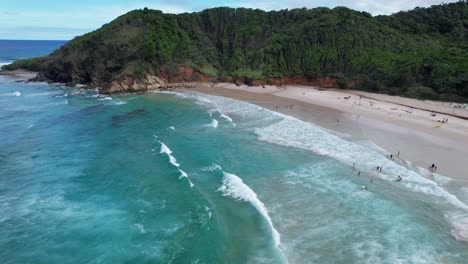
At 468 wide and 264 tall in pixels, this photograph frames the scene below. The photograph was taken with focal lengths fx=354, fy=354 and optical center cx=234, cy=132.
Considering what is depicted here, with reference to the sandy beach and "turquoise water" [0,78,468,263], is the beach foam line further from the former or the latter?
the sandy beach

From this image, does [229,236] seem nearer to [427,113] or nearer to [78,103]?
[427,113]

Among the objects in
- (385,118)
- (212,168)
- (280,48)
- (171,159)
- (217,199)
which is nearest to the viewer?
(217,199)

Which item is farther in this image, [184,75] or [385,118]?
[184,75]

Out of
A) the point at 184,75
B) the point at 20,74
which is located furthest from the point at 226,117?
the point at 20,74

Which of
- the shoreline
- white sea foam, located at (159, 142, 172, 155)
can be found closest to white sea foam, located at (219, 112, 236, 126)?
white sea foam, located at (159, 142, 172, 155)

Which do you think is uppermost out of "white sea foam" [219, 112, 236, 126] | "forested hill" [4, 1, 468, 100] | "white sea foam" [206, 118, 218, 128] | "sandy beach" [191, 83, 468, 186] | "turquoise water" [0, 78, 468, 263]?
"forested hill" [4, 1, 468, 100]

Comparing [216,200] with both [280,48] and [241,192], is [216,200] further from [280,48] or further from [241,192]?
[280,48]

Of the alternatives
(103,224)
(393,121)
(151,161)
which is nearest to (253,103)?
(393,121)
